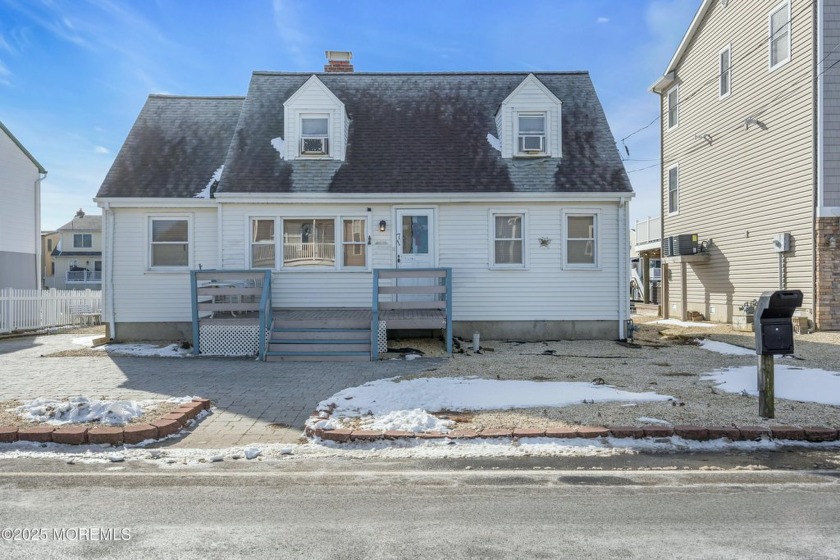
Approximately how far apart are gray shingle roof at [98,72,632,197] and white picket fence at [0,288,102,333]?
20.6 feet

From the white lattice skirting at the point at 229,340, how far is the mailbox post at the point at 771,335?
8.68m

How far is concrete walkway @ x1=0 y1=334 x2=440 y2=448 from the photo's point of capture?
5.98m

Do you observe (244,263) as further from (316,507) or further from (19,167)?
(19,167)

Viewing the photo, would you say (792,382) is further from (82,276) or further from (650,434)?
(82,276)

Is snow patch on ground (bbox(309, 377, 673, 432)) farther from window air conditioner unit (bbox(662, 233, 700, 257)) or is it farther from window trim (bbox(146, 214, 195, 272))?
window air conditioner unit (bbox(662, 233, 700, 257))

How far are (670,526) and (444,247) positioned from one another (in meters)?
9.46

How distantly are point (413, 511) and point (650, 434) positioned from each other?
2.77m

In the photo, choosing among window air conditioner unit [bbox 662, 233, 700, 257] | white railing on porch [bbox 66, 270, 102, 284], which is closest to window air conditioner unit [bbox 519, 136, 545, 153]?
window air conditioner unit [bbox 662, 233, 700, 257]

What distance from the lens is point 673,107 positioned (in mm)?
19844

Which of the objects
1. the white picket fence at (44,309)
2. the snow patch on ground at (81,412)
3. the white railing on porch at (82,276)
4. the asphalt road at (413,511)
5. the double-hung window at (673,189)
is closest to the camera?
the asphalt road at (413,511)

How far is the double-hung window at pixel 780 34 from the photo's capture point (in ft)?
45.4

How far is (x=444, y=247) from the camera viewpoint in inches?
502

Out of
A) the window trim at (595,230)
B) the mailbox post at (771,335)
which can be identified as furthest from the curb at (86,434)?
the window trim at (595,230)

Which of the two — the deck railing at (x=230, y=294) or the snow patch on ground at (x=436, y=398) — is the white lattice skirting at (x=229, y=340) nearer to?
the deck railing at (x=230, y=294)
